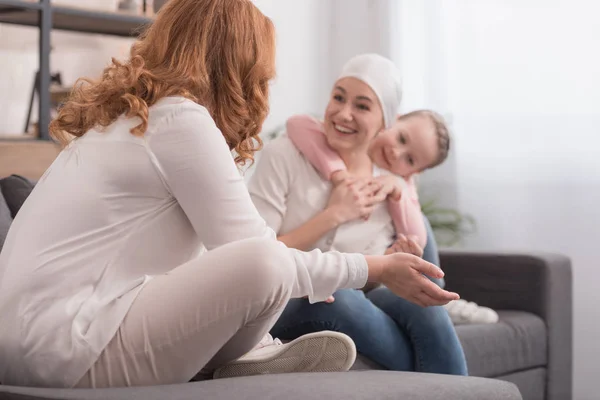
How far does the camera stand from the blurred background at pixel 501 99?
3455mm

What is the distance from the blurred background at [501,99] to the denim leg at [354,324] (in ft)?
5.43

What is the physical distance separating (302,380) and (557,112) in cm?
263

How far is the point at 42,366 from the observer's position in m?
1.27

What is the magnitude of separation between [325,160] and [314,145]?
0.05 m

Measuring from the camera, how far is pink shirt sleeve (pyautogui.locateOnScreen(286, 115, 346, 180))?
2.22 metres

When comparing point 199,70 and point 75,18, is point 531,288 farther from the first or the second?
point 75,18

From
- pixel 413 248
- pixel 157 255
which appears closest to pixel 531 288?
pixel 413 248

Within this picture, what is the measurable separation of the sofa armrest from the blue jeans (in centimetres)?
96

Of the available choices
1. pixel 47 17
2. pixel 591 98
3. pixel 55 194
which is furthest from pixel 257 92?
pixel 591 98

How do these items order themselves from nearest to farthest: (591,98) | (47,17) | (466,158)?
(47,17) < (591,98) < (466,158)

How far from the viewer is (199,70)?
57.7 inches

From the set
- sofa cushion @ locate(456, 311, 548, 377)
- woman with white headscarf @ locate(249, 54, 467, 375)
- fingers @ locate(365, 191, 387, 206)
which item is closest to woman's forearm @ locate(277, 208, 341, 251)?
woman with white headscarf @ locate(249, 54, 467, 375)

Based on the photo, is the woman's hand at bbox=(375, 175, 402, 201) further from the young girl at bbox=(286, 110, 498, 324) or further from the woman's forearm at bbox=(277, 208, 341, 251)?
the woman's forearm at bbox=(277, 208, 341, 251)

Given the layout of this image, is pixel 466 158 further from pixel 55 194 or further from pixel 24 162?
pixel 55 194
